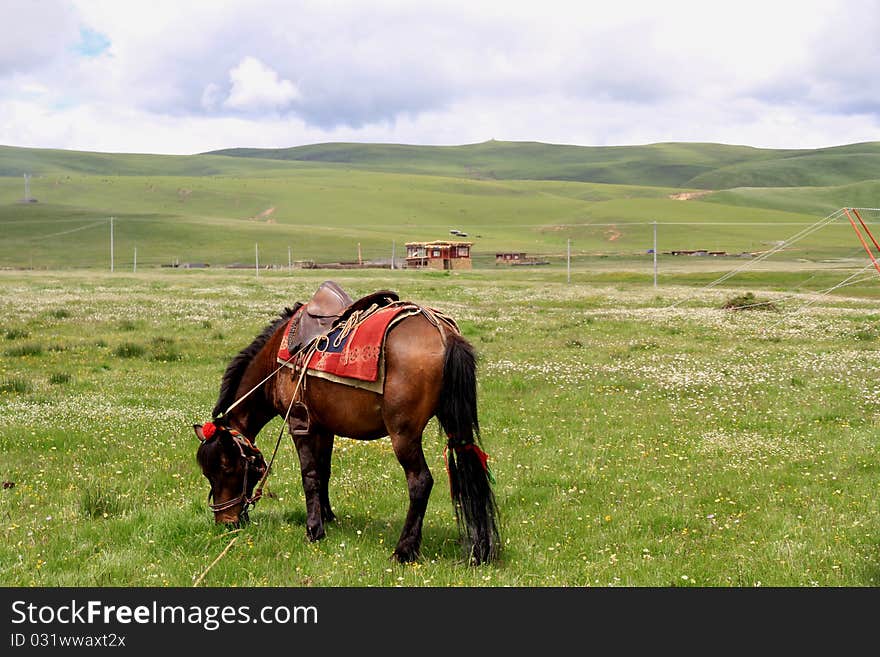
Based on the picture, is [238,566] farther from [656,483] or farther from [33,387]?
[33,387]

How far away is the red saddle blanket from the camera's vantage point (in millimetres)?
7715

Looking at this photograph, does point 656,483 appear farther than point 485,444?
No

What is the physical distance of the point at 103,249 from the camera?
10644 cm

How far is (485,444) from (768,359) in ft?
36.1

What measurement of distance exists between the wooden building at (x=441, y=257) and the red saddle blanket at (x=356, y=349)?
247ft

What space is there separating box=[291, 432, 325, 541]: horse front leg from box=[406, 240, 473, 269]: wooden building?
7512cm

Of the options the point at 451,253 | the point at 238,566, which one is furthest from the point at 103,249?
the point at 238,566

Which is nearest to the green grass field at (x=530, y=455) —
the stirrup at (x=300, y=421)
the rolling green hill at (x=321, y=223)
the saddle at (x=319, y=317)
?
the stirrup at (x=300, y=421)

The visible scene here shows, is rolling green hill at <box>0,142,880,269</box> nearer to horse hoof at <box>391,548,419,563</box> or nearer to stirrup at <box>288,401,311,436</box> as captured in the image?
stirrup at <box>288,401,311,436</box>

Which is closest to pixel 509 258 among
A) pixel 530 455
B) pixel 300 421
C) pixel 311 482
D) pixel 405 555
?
pixel 530 455

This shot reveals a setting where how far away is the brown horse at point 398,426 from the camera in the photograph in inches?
301

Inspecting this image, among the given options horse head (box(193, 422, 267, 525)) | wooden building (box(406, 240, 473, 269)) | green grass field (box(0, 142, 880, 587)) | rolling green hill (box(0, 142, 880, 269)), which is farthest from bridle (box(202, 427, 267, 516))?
wooden building (box(406, 240, 473, 269))

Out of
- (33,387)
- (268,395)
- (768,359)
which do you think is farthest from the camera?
(768,359)

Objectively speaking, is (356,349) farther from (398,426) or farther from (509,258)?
(509,258)
